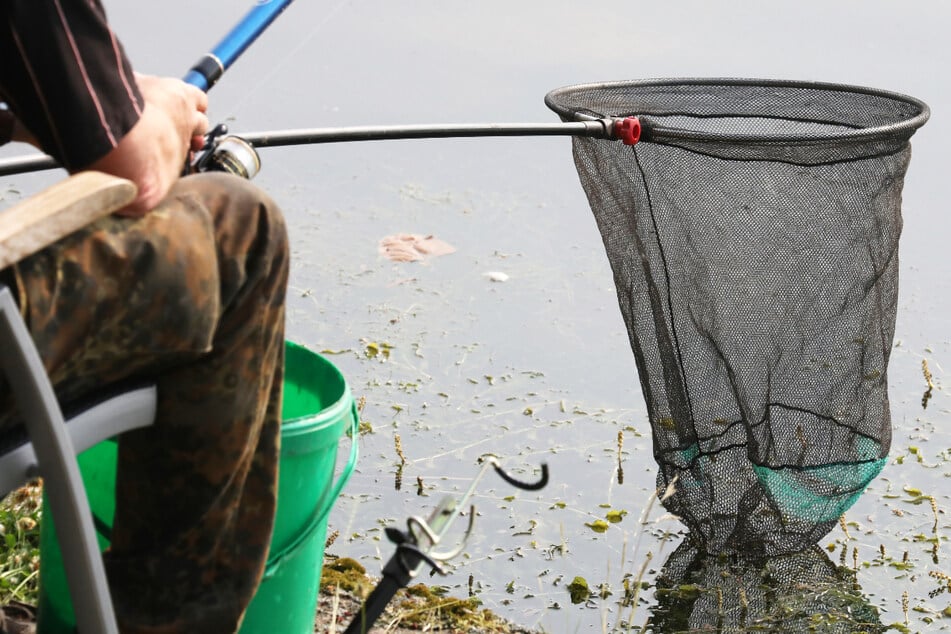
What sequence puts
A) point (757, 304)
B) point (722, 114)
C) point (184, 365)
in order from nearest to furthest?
point (184, 365) → point (757, 304) → point (722, 114)

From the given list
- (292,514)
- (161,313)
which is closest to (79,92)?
(161,313)

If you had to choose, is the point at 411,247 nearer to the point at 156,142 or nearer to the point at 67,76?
the point at 156,142

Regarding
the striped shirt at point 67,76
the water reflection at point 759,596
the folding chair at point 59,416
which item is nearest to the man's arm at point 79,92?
the striped shirt at point 67,76

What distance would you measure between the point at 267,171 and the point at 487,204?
32.8 inches

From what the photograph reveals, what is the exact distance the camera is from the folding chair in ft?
3.32

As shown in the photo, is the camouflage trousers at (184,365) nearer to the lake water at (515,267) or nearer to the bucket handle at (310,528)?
the bucket handle at (310,528)

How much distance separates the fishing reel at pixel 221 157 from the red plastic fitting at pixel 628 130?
2.66 feet

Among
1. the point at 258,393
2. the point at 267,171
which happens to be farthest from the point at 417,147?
the point at 258,393

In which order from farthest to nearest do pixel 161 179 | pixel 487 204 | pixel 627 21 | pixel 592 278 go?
pixel 627 21 → pixel 487 204 → pixel 592 278 → pixel 161 179

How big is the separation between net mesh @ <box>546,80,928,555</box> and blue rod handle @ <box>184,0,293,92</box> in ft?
2.23

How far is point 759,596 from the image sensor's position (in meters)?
2.38

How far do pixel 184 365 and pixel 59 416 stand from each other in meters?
0.24

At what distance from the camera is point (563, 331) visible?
3416mm

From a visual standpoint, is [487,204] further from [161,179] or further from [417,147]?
[161,179]
